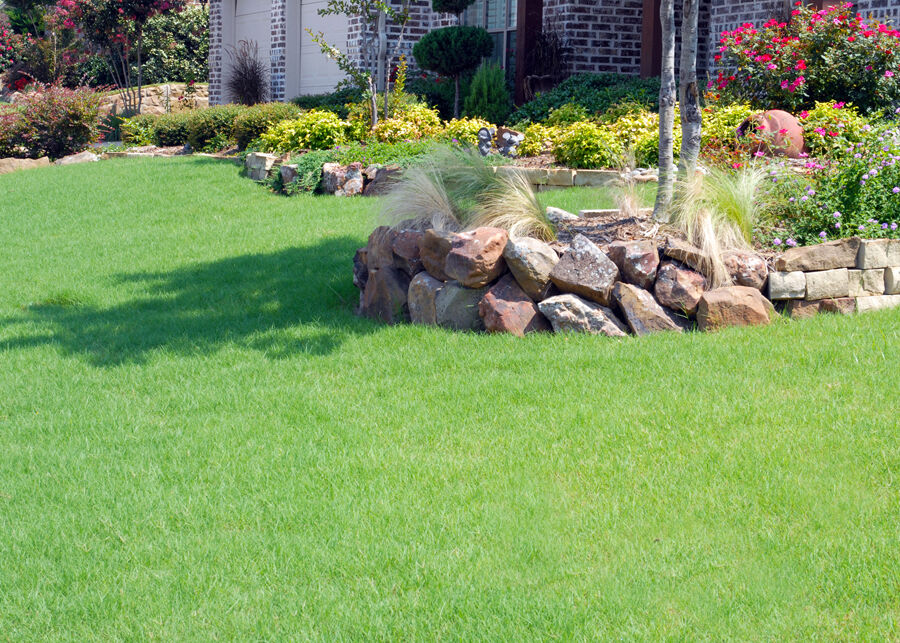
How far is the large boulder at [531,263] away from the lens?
5.43m

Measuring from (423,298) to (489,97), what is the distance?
856cm

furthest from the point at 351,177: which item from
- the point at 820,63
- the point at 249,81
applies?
the point at 249,81

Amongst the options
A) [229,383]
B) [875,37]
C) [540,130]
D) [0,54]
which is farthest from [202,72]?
[229,383]

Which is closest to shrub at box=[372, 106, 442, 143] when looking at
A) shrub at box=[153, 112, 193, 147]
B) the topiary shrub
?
the topiary shrub

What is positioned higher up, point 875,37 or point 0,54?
point 0,54

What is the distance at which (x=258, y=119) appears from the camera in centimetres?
1410

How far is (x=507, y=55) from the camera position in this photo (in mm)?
15711

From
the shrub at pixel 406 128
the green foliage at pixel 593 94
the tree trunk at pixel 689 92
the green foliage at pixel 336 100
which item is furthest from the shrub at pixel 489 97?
the tree trunk at pixel 689 92

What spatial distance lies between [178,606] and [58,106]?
597 inches

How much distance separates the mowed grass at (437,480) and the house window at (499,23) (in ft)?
34.9

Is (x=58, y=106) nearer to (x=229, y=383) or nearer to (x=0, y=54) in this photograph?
(x=229, y=383)

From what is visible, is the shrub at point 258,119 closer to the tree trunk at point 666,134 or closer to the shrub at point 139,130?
the shrub at point 139,130

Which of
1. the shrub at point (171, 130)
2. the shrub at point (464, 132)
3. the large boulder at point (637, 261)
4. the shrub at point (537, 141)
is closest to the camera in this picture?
the large boulder at point (637, 261)

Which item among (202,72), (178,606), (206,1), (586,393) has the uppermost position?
(206,1)
